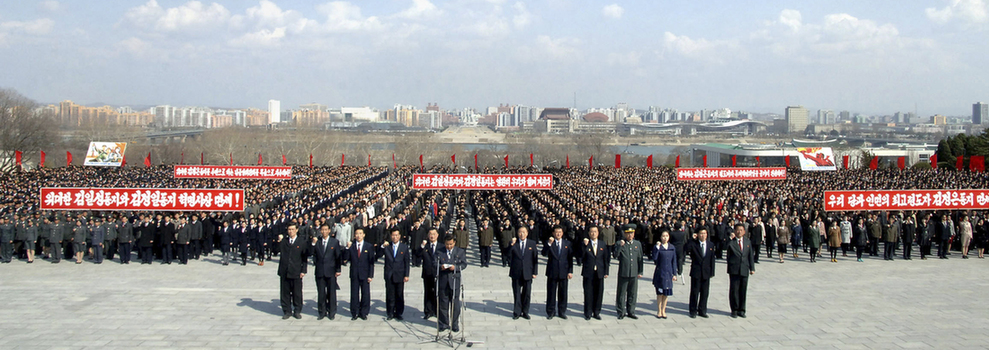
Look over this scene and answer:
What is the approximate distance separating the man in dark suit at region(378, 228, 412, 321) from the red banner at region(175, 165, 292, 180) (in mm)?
18577

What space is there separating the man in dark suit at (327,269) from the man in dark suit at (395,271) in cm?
65

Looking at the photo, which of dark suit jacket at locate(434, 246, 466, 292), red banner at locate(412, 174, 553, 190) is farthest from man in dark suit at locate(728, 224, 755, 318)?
red banner at locate(412, 174, 553, 190)

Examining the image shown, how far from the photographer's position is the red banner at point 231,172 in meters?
24.9

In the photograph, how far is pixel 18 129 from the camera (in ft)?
139

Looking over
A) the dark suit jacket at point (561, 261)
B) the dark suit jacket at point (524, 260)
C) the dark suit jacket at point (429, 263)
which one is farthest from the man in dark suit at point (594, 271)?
the dark suit jacket at point (429, 263)

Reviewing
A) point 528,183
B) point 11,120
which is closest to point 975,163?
point 528,183

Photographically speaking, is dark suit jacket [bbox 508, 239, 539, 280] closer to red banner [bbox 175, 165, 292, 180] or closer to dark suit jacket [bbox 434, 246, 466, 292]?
dark suit jacket [bbox 434, 246, 466, 292]

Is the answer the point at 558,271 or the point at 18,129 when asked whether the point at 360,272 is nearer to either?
the point at 558,271

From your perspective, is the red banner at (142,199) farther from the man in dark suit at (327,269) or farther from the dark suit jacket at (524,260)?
the dark suit jacket at (524,260)

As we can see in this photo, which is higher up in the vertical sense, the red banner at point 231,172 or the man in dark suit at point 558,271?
the red banner at point 231,172

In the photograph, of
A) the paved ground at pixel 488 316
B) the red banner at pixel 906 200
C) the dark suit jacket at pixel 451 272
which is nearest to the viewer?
the paved ground at pixel 488 316

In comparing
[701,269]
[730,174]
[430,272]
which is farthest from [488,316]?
[730,174]

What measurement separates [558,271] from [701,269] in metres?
1.84

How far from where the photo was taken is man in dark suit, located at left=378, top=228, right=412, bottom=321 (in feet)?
26.0
